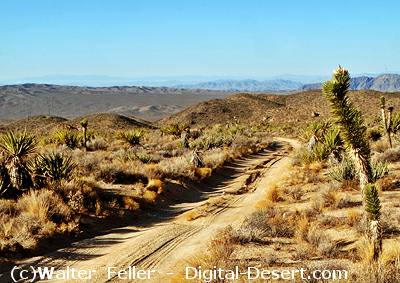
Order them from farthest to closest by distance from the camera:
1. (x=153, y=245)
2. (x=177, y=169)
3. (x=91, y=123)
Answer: (x=91, y=123)
(x=177, y=169)
(x=153, y=245)

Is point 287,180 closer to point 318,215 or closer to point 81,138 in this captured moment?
point 318,215

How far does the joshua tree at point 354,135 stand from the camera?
743 cm

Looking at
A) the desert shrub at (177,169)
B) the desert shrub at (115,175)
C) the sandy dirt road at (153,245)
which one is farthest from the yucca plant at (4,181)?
the desert shrub at (177,169)

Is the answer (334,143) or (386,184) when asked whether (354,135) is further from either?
(334,143)

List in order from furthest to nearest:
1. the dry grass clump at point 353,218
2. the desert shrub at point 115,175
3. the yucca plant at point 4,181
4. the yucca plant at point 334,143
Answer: the yucca plant at point 334,143, the desert shrub at point 115,175, the yucca plant at point 4,181, the dry grass clump at point 353,218

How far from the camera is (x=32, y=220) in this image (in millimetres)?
11219

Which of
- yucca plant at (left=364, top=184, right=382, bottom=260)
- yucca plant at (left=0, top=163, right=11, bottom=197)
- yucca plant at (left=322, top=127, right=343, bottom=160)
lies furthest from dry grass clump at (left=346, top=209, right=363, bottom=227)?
yucca plant at (left=322, top=127, right=343, bottom=160)

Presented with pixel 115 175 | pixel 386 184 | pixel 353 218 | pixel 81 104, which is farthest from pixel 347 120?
pixel 81 104

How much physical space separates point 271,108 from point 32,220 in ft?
269

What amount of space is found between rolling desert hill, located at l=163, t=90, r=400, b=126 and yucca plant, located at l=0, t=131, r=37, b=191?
61692 millimetres

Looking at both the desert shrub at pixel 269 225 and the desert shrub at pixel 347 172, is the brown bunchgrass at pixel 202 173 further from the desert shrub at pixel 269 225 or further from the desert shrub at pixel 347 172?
the desert shrub at pixel 269 225

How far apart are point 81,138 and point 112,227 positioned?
19.5 meters

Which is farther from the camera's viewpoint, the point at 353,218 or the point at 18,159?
the point at 18,159

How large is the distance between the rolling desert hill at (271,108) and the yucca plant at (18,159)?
6169 centimetres
